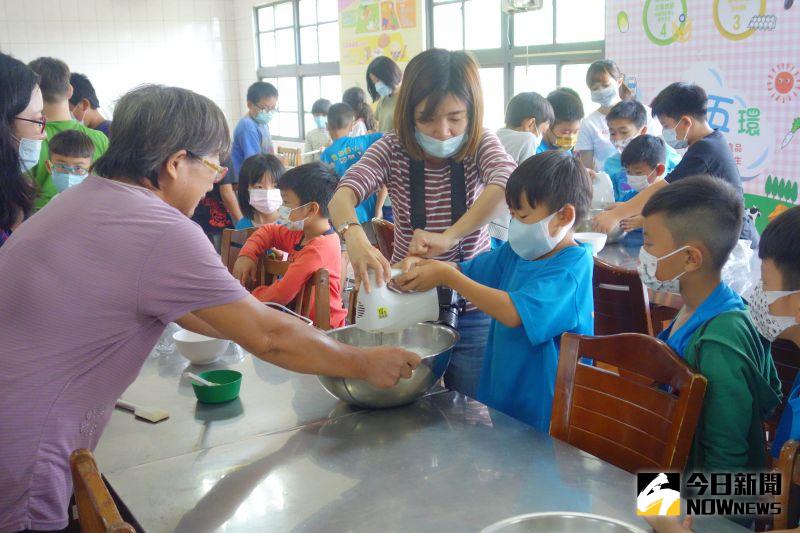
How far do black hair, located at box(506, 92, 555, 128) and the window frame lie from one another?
4.91 metres

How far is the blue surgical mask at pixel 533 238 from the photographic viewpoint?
5.49 feet

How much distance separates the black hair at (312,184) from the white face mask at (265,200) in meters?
0.46

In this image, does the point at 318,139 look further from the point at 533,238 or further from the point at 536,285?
the point at 536,285

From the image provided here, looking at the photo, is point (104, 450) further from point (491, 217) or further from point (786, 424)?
point (786, 424)

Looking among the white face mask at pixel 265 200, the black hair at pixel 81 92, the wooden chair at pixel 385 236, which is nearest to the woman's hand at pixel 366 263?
the wooden chair at pixel 385 236

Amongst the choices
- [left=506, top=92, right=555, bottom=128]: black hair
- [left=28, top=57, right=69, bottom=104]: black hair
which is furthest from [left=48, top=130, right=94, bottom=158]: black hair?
[left=506, top=92, right=555, bottom=128]: black hair

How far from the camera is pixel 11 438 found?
1.19 metres

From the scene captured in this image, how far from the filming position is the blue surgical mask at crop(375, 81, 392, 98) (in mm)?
4793

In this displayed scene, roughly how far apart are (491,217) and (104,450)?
1.07 meters

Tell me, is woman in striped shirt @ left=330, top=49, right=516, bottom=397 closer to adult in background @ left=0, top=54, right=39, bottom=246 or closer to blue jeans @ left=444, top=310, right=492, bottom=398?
blue jeans @ left=444, top=310, right=492, bottom=398

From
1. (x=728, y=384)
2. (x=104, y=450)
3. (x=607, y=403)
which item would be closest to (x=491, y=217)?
(x=607, y=403)

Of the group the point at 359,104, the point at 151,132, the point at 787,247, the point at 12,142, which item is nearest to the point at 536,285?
the point at 787,247

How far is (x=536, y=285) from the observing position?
160 centimetres
